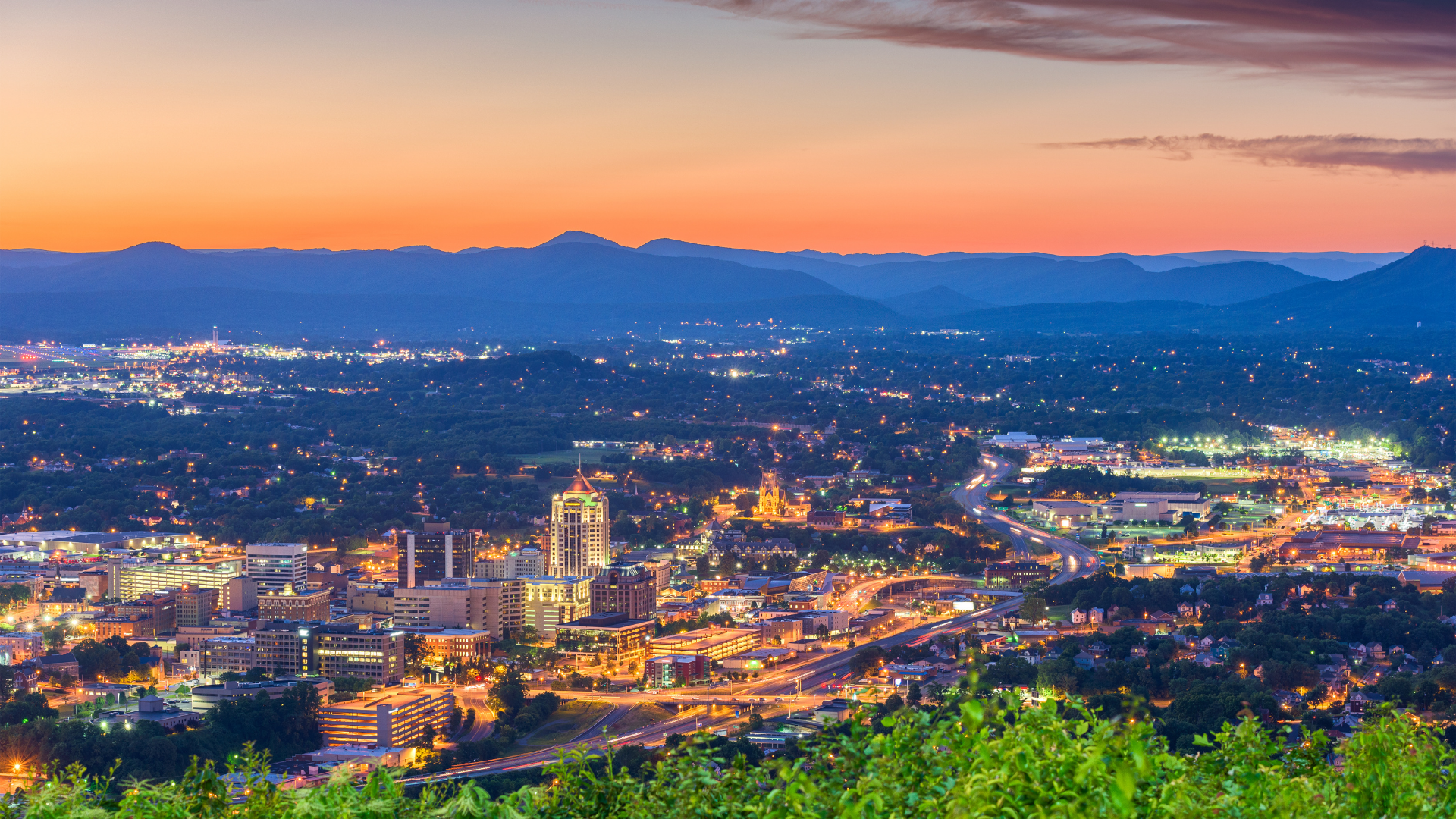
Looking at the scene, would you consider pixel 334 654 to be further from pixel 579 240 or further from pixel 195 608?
pixel 579 240

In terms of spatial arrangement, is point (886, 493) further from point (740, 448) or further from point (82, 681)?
point (82, 681)

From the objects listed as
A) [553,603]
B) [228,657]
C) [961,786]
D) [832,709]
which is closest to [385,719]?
[832,709]

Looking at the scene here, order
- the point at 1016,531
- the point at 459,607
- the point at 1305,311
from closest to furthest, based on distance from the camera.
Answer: the point at 459,607, the point at 1016,531, the point at 1305,311

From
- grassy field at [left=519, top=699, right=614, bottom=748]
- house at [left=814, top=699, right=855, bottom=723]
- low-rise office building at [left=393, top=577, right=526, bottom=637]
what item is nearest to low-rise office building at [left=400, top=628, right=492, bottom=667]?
low-rise office building at [left=393, top=577, right=526, bottom=637]

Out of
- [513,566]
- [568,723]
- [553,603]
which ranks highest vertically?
[513,566]

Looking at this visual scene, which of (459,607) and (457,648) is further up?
(459,607)

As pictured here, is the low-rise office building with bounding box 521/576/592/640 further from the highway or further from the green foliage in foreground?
the green foliage in foreground

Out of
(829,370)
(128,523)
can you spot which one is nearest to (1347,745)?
(128,523)
